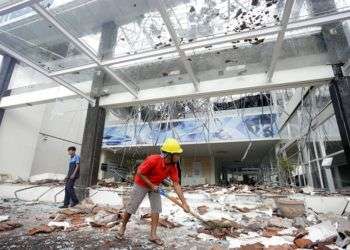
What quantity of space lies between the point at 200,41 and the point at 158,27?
80 centimetres

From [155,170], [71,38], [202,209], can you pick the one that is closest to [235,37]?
[155,170]

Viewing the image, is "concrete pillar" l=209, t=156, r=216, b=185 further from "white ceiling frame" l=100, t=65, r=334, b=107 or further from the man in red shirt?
the man in red shirt

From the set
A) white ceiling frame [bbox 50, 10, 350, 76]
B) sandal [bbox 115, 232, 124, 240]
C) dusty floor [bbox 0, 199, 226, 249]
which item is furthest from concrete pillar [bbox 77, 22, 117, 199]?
sandal [bbox 115, 232, 124, 240]

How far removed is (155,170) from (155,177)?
0.12 m

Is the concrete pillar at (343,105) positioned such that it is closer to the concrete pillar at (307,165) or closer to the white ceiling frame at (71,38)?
the concrete pillar at (307,165)

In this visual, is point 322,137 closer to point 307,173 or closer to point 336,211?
point 307,173

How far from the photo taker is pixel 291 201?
→ 186 inches

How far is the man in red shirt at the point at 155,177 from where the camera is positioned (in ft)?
11.1

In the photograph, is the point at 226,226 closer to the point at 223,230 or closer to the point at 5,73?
the point at 223,230

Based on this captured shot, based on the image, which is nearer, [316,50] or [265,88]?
[316,50]

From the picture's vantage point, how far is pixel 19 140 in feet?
34.0

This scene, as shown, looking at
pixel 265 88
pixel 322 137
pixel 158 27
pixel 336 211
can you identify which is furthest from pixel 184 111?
pixel 336 211

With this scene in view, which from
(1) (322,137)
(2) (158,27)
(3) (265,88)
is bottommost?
(1) (322,137)

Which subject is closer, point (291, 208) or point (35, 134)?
point (291, 208)
